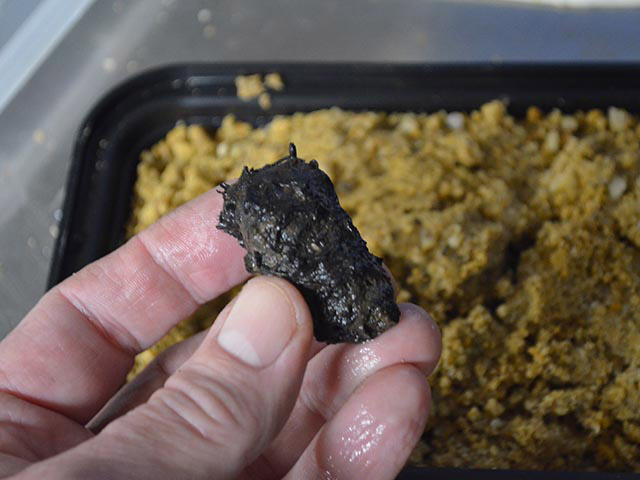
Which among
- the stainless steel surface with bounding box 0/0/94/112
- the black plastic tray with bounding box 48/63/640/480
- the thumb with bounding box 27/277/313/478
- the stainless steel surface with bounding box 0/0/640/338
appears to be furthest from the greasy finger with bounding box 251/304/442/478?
the stainless steel surface with bounding box 0/0/94/112

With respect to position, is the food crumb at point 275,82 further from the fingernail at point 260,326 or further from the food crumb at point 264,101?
the fingernail at point 260,326

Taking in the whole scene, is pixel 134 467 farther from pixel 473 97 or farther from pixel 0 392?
pixel 473 97

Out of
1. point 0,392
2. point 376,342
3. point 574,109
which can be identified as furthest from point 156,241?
point 574,109

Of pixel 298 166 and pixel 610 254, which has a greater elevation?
pixel 298 166

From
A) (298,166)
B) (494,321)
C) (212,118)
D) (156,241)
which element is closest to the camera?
(298,166)

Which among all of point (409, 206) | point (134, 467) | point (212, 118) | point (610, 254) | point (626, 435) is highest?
point (134, 467)

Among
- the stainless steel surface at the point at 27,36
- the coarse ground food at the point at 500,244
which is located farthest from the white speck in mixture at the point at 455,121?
the stainless steel surface at the point at 27,36

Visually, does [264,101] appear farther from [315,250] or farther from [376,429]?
[376,429]

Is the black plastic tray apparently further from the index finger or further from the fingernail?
the fingernail
